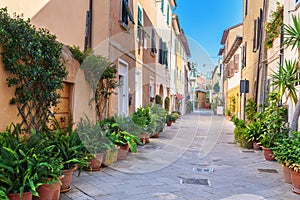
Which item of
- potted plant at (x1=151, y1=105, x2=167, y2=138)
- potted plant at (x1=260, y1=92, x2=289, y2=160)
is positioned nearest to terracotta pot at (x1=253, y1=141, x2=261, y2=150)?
potted plant at (x1=260, y1=92, x2=289, y2=160)

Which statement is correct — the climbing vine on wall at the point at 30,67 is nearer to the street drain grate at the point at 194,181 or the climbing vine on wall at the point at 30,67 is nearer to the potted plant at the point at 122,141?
the potted plant at the point at 122,141

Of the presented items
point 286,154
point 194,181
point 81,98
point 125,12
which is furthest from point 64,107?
point 286,154

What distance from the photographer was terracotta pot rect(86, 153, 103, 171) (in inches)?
200

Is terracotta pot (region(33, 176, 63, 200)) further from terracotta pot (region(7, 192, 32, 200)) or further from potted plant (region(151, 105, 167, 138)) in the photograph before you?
Answer: potted plant (region(151, 105, 167, 138))

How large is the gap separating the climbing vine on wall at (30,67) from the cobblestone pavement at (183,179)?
1372 mm

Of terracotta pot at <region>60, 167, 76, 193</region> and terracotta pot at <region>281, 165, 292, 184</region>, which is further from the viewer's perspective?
terracotta pot at <region>281, 165, 292, 184</region>

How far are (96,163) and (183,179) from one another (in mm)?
1656

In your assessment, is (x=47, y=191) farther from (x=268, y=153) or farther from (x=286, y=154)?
(x=268, y=153)

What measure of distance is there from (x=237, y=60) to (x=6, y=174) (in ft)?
58.1

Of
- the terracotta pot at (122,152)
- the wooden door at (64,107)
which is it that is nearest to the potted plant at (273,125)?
the terracotta pot at (122,152)

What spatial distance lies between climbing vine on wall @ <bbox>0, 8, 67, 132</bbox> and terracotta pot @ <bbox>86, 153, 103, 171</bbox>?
110 centimetres

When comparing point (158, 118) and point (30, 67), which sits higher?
point (30, 67)

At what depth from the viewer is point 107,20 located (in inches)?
305

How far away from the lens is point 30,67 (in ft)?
14.5
